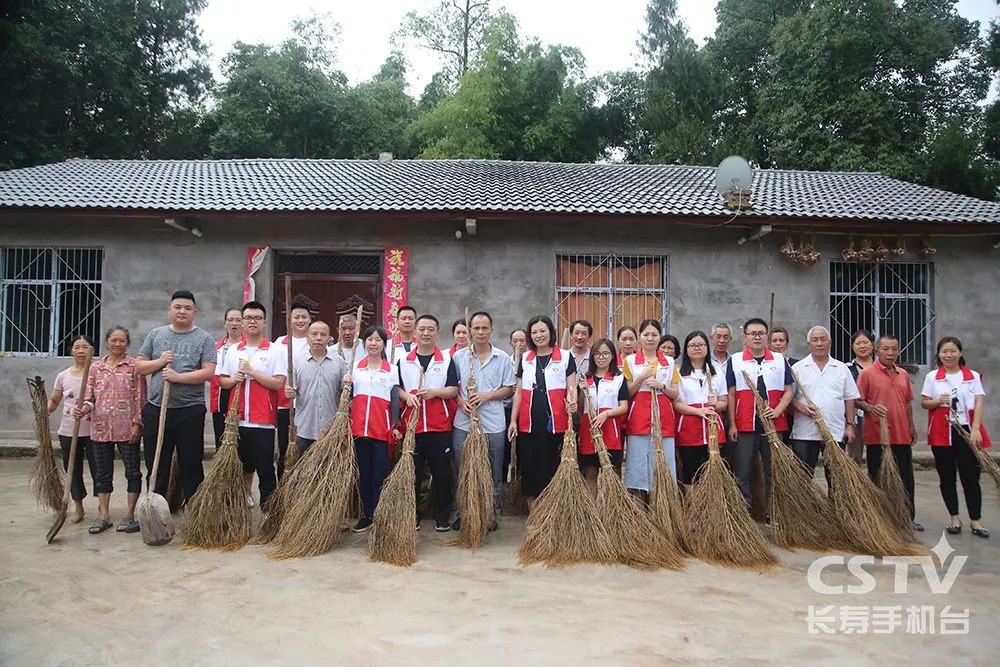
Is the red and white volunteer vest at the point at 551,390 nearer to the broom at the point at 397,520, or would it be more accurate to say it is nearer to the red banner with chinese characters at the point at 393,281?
the broom at the point at 397,520

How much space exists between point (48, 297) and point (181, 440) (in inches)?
204

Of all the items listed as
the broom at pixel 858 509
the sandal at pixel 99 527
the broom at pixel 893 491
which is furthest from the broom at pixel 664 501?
the sandal at pixel 99 527

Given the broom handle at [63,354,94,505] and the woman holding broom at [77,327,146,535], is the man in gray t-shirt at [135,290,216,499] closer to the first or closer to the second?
the woman holding broom at [77,327,146,535]

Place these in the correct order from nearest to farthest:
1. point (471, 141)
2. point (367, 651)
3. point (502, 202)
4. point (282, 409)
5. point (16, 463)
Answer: point (367, 651)
point (282, 409)
point (16, 463)
point (502, 202)
point (471, 141)

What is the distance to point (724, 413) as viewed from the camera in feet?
15.0

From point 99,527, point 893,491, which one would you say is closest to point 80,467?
point 99,527

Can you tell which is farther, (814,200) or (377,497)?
(814,200)

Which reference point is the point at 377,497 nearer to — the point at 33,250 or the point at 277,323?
the point at 277,323

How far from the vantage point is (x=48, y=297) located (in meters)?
8.08

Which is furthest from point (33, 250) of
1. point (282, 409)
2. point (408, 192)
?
point (282, 409)

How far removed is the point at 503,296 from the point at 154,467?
15.5 ft

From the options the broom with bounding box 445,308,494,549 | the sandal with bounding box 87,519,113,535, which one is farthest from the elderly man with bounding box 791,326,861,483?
the sandal with bounding box 87,519,113,535

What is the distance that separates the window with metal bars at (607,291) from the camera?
321 inches

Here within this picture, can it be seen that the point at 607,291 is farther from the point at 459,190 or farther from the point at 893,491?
the point at 893,491
